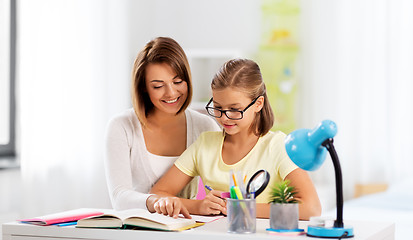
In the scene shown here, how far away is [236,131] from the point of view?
1678 millimetres

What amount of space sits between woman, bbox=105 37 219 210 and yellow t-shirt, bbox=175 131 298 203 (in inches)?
7.0

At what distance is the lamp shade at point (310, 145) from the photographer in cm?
122

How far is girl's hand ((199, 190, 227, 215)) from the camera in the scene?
157 cm

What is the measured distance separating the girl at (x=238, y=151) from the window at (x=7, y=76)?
74.6 inches

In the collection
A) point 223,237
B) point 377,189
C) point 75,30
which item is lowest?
point 377,189

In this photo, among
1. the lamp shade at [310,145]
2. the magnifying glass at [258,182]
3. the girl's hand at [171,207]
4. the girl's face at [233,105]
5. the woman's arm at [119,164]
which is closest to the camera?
the lamp shade at [310,145]

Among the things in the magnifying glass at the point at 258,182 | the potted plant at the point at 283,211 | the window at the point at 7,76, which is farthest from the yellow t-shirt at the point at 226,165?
the window at the point at 7,76

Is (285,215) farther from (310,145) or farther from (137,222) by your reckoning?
(137,222)

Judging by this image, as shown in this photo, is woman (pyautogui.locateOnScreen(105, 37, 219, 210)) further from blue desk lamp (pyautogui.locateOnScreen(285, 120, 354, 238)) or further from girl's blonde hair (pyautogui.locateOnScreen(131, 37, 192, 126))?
blue desk lamp (pyautogui.locateOnScreen(285, 120, 354, 238))

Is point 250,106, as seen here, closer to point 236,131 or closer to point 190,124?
point 236,131

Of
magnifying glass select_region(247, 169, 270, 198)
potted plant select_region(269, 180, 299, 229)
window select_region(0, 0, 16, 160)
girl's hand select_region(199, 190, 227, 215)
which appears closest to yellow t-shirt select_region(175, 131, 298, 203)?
girl's hand select_region(199, 190, 227, 215)

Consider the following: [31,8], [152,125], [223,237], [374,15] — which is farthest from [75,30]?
[223,237]

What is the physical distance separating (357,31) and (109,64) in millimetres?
1678

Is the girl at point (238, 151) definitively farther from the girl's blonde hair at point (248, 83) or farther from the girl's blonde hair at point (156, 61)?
the girl's blonde hair at point (156, 61)
